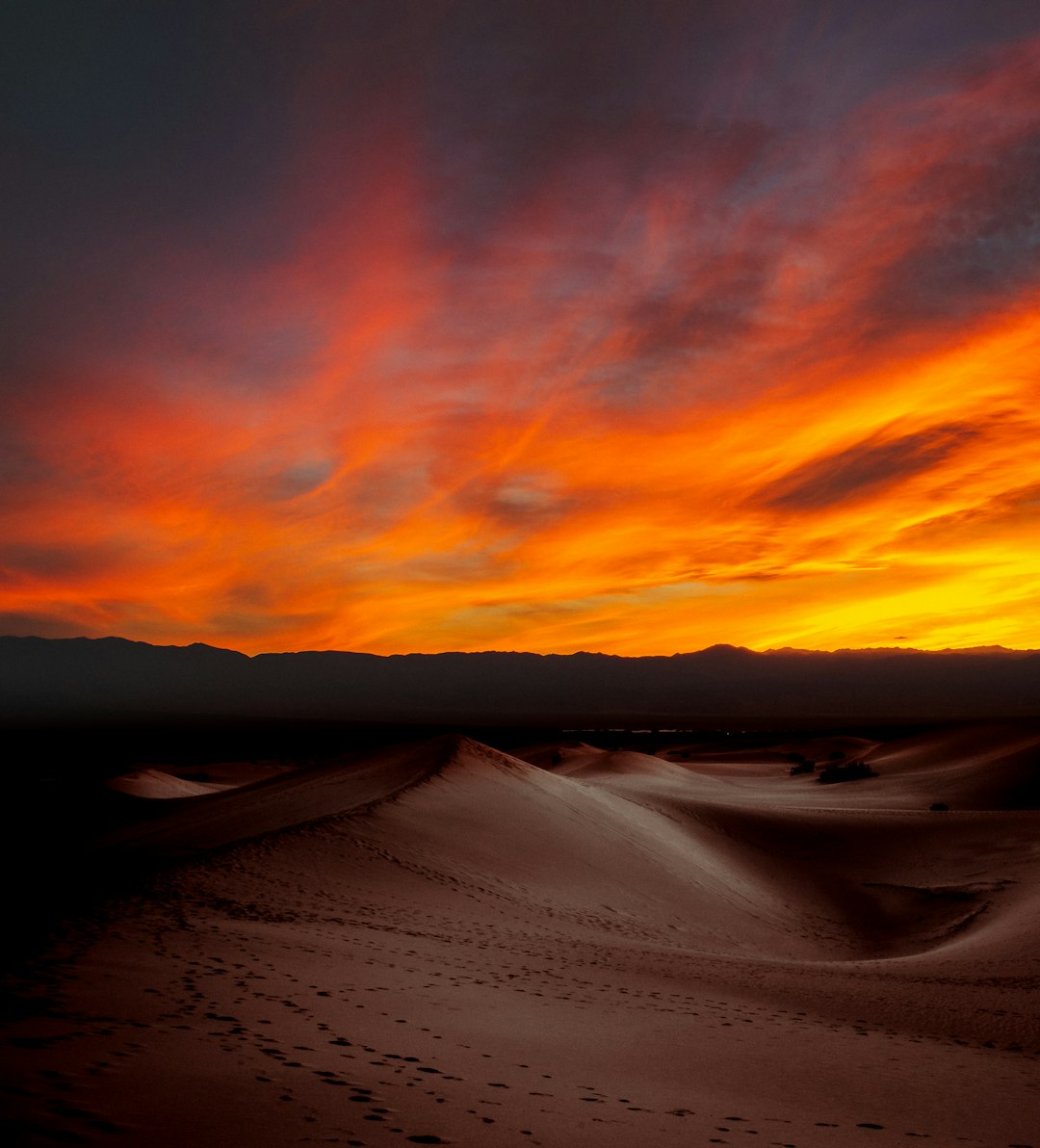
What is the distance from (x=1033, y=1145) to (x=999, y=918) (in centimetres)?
1371

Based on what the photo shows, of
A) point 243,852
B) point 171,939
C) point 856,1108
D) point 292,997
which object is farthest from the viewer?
point 243,852

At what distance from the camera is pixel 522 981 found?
1084cm

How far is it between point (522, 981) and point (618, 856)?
11.5m

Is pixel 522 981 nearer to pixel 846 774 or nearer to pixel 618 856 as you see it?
A: pixel 618 856

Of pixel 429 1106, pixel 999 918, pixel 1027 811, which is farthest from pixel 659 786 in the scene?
pixel 429 1106

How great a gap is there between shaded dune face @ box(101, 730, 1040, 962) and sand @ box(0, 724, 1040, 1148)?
119 mm

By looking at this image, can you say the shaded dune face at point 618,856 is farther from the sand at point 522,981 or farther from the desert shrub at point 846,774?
the desert shrub at point 846,774

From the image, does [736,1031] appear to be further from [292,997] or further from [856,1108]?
[292,997]

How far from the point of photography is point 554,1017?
9.22 meters

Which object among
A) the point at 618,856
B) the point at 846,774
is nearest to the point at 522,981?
the point at 618,856

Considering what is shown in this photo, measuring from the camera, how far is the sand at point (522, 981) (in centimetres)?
592

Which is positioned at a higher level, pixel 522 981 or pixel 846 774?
pixel 522 981

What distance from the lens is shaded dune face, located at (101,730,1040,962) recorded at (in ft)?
55.6

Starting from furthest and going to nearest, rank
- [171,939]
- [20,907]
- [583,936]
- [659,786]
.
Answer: [659,786]
[583,936]
[20,907]
[171,939]
